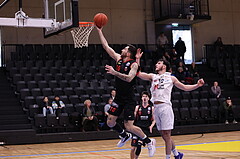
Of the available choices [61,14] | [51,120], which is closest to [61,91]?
[51,120]

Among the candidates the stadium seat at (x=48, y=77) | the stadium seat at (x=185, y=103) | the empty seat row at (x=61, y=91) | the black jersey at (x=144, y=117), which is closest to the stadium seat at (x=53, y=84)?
the empty seat row at (x=61, y=91)

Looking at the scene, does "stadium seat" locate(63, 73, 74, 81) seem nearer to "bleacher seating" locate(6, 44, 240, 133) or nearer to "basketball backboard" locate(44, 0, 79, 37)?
"bleacher seating" locate(6, 44, 240, 133)

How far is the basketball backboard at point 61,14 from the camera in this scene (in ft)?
33.7

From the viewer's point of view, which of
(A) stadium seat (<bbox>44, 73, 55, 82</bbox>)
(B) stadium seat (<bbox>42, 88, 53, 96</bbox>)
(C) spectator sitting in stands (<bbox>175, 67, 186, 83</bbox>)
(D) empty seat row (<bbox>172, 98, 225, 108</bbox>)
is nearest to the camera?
(B) stadium seat (<bbox>42, 88, 53, 96</bbox>)

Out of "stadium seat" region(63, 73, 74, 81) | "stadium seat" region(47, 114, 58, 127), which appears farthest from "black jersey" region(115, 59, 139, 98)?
"stadium seat" region(63, 73, 74, 81)

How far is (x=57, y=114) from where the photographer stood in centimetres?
1537

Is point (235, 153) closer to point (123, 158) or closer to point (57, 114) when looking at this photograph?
point (123, 158)

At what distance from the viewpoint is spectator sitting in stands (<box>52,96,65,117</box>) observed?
50.2 feet

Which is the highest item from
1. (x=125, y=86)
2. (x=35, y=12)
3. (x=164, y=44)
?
(x=35, y=12)

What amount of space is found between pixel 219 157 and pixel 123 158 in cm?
218

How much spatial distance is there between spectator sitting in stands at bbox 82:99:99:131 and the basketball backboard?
165 inches

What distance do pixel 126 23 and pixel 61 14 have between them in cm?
1264

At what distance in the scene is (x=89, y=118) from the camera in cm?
1496

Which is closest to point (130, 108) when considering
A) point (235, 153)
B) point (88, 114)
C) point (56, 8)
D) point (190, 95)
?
point (235, 153)
